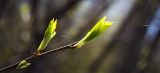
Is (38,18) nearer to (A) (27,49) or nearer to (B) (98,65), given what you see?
(A) (27,49)

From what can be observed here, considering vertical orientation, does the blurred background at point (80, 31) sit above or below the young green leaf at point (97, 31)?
below

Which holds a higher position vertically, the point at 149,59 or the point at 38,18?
the point at 38,18

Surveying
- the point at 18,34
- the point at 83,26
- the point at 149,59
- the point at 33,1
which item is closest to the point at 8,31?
the point at 18,34

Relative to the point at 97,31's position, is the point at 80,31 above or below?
below

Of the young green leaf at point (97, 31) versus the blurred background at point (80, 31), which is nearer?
the young green leaf at point (97, 31)

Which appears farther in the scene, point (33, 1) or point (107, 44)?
point (107, 44)

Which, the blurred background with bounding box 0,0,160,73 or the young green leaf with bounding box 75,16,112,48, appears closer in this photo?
the young green leaf with bounding box 75,16,112,48

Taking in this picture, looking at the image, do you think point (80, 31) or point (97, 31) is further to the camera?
point (80, 31)

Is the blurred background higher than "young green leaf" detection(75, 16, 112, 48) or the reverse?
the reverse
